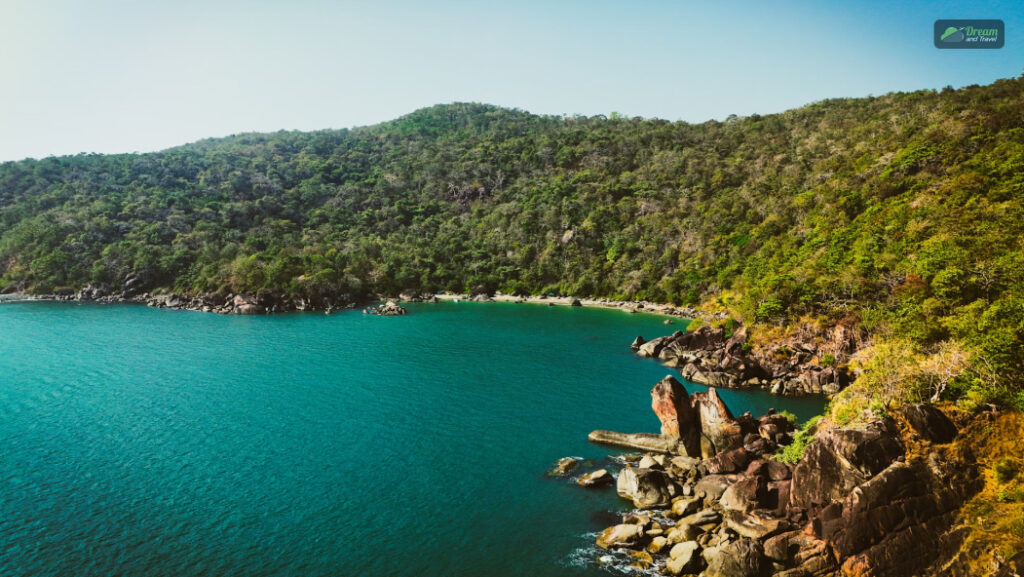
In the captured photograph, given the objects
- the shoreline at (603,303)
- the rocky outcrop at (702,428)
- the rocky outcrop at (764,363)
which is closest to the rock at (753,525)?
the rocky outcrop at (702,428)

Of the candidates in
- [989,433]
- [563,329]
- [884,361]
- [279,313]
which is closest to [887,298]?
[884,361]

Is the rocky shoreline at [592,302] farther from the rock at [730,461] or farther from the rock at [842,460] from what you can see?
the rock at [842,460]

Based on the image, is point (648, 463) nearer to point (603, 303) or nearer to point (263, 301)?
point (603, 303)

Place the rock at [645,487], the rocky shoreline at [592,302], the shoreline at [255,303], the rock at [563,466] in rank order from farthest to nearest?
the shoreline at [255,303]
the rocky shoreline at [592,302]
the rock at [563,466]
the rock at [645,487]

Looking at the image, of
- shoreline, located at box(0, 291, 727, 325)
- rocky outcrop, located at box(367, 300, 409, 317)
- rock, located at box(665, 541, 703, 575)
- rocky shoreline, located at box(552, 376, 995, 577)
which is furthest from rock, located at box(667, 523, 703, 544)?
rocky outcrop, located at box(367, 300, 409, 317)

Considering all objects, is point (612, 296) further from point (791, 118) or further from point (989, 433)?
point (989, 433)
